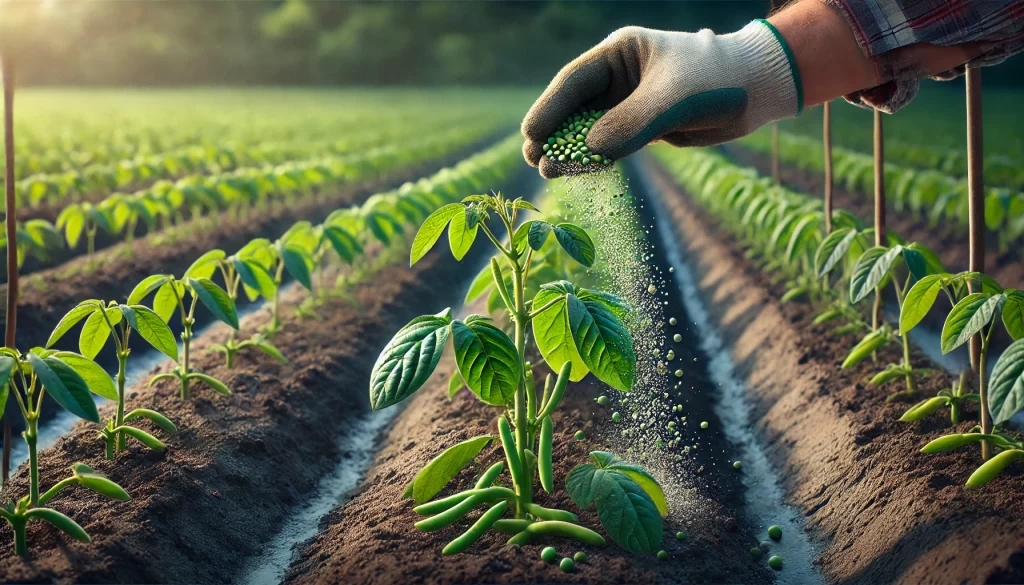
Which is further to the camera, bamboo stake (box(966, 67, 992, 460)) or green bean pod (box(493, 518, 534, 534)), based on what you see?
bamboo stake (box(966, 67, 992, 460))

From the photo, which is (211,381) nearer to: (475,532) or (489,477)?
(489,477)

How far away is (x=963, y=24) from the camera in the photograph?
2570 millimetres

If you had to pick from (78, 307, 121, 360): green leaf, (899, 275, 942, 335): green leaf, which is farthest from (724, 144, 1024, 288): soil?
(78, 307, 121, 360): green leaf

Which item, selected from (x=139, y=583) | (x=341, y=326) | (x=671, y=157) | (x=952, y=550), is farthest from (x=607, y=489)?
(x=671, y=157)

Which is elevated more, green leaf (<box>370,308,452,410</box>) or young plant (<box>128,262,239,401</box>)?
young plant (<box>128,262,239,401</box>)

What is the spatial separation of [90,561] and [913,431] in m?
3.08

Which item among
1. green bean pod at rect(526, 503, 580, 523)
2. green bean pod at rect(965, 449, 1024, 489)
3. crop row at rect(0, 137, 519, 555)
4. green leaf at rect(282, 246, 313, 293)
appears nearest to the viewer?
crop row at rect(0, 137, 519, 555)

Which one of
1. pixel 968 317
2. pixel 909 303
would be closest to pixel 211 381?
pixel 909 303

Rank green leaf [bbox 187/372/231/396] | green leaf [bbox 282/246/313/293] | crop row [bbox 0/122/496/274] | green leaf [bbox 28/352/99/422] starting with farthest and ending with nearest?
crop row [bbox 0/122/496/274]
green leaf [bbox 282/246/313/293]
green leaf [bbox 187/372/231/396]
green leaf [bbox 28/352/99/422]

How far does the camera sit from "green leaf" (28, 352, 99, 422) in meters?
2.52

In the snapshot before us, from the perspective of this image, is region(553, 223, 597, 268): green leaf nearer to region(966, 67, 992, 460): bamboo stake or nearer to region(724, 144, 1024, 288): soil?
region(966, 67, 992, 460): bamboo stake

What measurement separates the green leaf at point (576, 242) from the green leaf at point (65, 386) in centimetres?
145

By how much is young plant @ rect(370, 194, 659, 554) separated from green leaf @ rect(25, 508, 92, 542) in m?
1.00

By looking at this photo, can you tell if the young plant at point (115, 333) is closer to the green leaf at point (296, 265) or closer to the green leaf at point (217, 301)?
the green leaf at point (217, 301)
